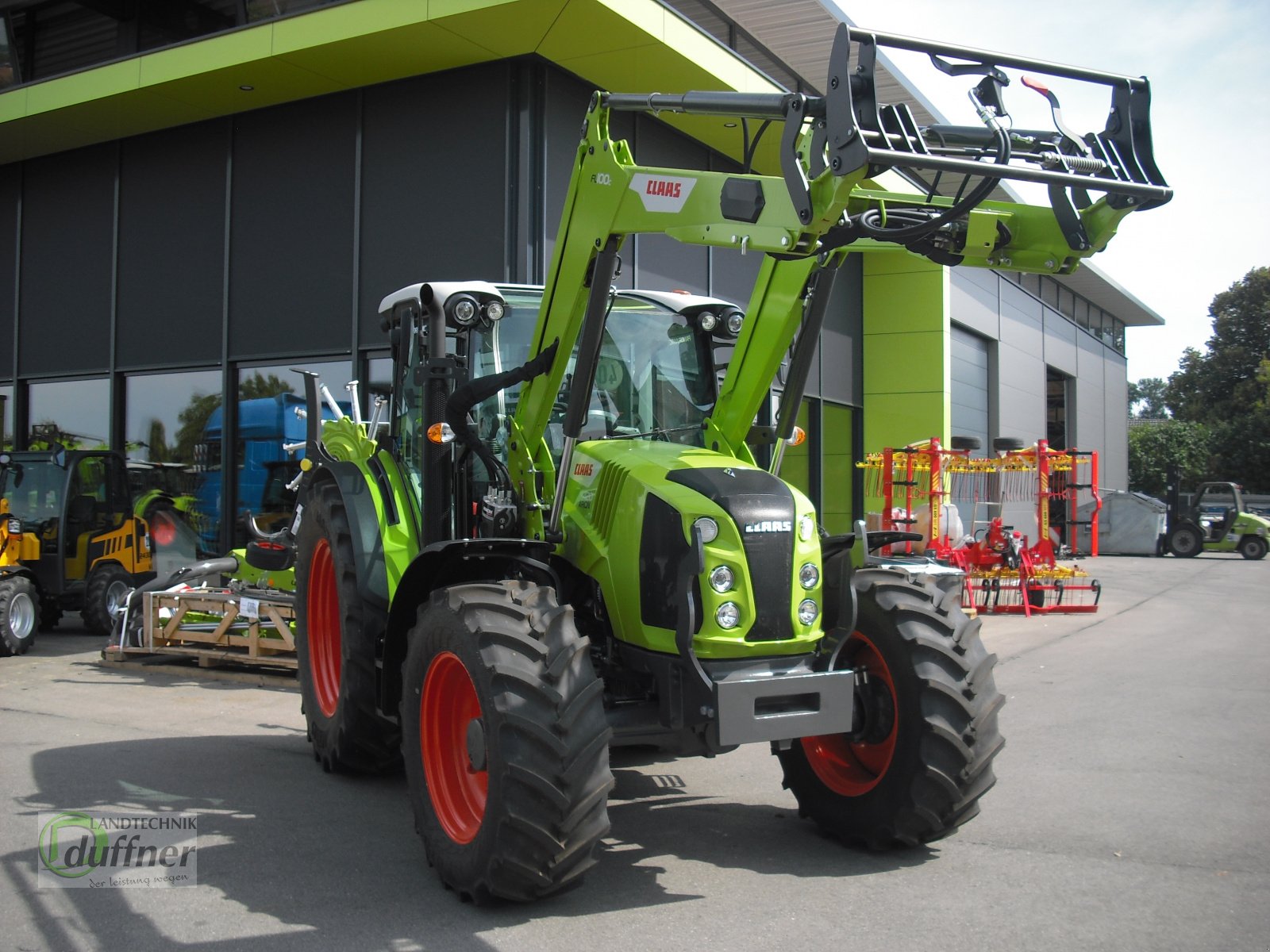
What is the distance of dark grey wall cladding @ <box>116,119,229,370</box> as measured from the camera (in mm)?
14586

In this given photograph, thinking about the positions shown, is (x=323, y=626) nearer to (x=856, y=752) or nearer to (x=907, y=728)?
(x=856, y=752)

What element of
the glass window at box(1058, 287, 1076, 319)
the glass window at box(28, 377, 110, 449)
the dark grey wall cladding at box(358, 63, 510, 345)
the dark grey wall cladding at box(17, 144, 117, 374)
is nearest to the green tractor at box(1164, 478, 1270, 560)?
the glass window at box(1058, 287, 1076, 319)

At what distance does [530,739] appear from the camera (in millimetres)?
4172

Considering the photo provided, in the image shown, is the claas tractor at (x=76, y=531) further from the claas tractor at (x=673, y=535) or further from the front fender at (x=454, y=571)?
the front fender at (x=454, y=571)

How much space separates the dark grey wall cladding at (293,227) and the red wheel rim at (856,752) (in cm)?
965

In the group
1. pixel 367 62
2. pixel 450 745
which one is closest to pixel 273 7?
pixel 367 62

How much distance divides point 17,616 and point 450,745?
8567 mm

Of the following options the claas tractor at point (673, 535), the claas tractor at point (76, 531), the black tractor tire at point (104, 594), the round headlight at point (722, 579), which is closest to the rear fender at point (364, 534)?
the claas tractor at point (673, 535)

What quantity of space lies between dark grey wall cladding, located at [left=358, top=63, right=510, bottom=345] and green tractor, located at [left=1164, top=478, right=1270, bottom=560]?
2661 cm

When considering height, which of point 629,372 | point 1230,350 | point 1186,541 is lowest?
point 1186,541

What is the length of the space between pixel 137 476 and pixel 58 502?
153 centimetres

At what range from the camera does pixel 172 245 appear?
1498cm

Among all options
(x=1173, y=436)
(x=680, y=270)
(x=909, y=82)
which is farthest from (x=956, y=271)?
(x=1173, y=436)

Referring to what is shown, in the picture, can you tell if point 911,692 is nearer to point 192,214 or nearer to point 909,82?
point 192,214
